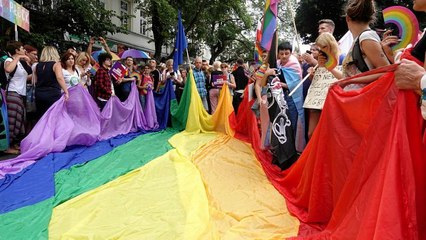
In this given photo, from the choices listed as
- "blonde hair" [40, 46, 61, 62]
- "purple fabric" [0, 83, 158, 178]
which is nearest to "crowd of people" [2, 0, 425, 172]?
"blonde hair" [40, 46, 61, 62]

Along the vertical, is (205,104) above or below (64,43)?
below

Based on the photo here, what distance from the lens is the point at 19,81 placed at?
16.7 ft

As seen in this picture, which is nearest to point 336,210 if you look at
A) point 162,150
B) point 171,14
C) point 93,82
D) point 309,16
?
point 162,150

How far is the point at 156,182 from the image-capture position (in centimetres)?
350

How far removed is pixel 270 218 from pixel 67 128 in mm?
3637

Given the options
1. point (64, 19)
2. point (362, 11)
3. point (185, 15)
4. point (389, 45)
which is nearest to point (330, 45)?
point (362, 11)

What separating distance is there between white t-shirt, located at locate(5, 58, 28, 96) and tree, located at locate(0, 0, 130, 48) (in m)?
4.24

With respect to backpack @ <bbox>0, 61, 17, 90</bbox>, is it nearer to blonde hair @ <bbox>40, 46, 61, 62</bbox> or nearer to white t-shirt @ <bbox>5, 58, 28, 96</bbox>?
white t-shirt @ <bbox>5, 58, 28, 96</bbox>

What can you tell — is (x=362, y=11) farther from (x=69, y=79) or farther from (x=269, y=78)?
(x=69, y=79)

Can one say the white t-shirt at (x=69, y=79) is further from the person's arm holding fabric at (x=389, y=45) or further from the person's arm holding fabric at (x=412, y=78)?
the person's arm holding fabric at (x=412, y=78)

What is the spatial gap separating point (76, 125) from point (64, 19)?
18.5 ft

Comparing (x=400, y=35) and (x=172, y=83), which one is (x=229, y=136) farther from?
(x=400, y=35)

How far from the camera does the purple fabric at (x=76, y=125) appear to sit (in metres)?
4.54

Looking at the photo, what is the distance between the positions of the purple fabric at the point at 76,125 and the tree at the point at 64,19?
12.2ft
